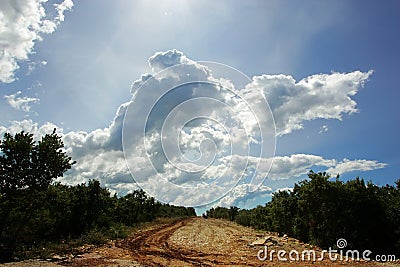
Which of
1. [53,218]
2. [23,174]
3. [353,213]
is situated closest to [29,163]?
[23,174]

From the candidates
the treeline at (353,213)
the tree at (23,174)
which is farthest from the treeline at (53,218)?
the treeline at (353,213)

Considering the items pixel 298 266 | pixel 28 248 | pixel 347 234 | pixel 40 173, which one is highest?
pixel 40 173

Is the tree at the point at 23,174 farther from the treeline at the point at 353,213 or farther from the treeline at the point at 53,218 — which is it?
the treeline at the point at 353,213

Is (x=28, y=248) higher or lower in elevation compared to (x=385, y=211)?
lower

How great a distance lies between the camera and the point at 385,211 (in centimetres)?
2341

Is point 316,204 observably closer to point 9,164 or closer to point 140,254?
point 140,254

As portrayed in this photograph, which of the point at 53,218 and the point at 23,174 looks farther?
the point at 53,218

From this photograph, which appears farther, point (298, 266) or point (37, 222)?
point (37, 222)

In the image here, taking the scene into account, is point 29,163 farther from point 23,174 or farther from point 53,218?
point 53,218

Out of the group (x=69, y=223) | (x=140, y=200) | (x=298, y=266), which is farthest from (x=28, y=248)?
(x=140, y=200)

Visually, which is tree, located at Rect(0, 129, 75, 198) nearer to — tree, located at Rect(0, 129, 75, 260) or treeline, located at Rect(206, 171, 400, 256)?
tree, located at Rect(0, 129, 75, 260)

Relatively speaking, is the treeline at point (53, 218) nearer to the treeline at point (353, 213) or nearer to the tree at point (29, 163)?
the tree at point (29, 163)

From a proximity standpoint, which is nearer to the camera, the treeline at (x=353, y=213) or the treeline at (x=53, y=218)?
the treeline at (x=53, y=218)

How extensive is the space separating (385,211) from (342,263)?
8970 mm
